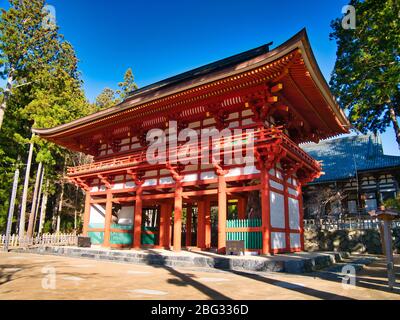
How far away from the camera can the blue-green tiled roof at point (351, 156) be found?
2478cm

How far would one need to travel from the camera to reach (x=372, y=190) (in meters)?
24.7

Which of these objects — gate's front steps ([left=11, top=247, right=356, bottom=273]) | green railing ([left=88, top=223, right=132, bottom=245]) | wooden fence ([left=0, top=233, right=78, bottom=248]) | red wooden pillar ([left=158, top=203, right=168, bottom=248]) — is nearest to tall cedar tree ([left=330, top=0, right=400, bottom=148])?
gate's front steps ([left=11, top=247, right=356, bottom=273])

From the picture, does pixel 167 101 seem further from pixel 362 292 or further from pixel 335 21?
pixel 335 21

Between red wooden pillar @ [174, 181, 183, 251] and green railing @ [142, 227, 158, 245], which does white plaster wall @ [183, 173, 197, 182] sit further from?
green railing @ [142, 227, 158, 245]

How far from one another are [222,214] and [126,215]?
8991 millimetres

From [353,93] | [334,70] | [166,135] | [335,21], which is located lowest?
[166,135]

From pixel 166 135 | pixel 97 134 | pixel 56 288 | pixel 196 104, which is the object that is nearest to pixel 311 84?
pixel 196 104

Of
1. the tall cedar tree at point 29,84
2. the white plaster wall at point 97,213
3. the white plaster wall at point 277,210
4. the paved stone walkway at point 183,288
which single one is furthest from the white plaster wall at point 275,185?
the tall cedar tree at point 29,84

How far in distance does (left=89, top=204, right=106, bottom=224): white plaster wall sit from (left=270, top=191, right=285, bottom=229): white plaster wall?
38.7ft

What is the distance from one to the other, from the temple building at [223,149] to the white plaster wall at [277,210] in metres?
0.05

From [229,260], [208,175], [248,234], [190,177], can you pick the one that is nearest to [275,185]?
[248,234]

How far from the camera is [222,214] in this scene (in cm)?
1390

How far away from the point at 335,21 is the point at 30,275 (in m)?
25.9

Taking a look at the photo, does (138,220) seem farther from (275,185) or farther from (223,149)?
(275,185)
